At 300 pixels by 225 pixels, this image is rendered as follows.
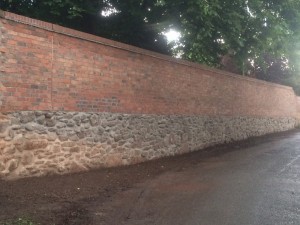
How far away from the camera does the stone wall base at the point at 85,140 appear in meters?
7.43

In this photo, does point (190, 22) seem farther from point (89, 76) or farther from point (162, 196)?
point (162, 196)

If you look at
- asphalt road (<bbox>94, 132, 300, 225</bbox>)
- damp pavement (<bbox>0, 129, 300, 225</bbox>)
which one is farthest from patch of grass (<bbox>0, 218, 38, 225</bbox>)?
asphalt road (<bbox>94, 132, 300, 225</bbox>)

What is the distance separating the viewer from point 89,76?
9273 millimetres

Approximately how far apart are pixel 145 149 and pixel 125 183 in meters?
2.90

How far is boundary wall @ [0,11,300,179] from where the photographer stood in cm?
748

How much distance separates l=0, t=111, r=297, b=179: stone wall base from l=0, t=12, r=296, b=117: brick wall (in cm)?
28

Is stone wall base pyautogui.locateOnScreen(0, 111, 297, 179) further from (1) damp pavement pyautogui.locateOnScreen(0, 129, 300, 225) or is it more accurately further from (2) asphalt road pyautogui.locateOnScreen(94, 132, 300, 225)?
(2) asphalt road pyautogui.locateOnScreen(94, 132, 300, 225)

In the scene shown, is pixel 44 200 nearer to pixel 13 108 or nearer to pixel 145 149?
pixel 13 108

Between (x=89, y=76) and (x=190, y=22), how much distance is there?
15.3 feet

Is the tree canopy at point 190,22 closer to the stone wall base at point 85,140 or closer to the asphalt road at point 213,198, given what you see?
the stone wall base at point 85,140

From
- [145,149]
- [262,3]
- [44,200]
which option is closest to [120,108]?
[145,149]

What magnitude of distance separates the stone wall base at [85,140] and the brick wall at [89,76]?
0.28 meters

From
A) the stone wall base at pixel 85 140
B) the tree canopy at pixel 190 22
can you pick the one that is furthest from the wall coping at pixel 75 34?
the stone wall base at pixel 85 140

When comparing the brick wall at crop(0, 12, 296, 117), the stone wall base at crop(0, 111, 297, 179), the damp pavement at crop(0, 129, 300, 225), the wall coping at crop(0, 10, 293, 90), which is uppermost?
the wall coping at crop(0, 10, 293, 90)
